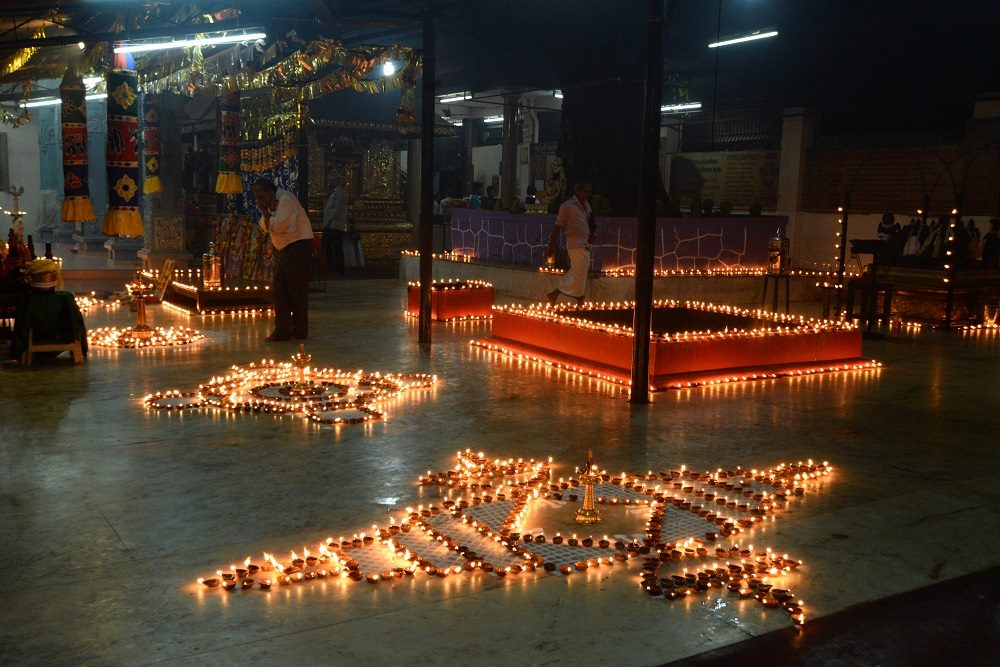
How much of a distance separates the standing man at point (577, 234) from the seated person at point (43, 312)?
5038mm

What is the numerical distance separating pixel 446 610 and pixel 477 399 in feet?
11.2

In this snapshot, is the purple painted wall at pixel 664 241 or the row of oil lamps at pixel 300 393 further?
the purple painted wall at pixel 664 241

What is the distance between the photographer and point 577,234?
35.3ft

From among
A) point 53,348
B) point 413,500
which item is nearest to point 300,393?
point 413,500

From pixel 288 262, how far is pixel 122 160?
349 centimetres

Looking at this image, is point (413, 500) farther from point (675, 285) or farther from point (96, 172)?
point (96, 172)

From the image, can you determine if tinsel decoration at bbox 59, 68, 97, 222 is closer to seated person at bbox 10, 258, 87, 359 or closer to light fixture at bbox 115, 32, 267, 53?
light fixture at bbox 115, 32, 267, 53

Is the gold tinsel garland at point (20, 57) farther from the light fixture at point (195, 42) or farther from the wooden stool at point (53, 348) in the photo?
the wooden stool at point (53, 348)

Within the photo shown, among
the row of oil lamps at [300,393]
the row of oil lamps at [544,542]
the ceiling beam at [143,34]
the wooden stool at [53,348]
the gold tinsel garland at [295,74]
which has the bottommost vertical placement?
the row of oil lamps at [544,542]

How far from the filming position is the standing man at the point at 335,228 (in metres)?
16.2

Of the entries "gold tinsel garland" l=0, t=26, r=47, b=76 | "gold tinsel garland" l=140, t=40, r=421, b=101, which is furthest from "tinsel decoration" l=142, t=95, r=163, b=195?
"gold tinsel garland" l=0, t=26, r=47, b=76

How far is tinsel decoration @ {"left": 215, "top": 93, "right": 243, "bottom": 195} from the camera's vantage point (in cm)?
1295

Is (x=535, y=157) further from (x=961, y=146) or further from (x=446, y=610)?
(x=446, y=610)

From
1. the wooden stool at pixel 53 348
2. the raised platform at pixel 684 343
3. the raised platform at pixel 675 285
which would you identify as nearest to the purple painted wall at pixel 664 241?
the raised platform at pixel 675 285
